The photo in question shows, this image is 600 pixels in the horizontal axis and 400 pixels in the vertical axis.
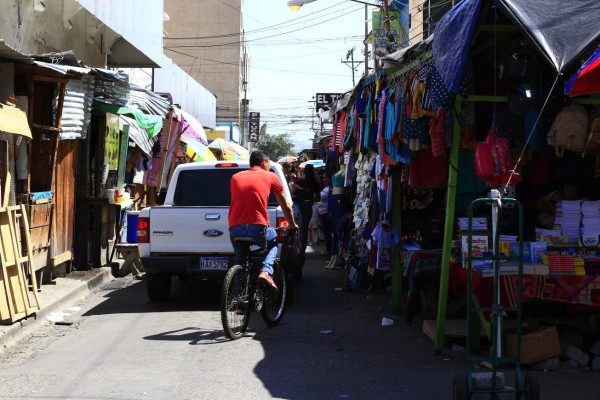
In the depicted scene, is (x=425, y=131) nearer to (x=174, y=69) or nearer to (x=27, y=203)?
(x=27, y=203)

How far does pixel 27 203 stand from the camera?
10.9m

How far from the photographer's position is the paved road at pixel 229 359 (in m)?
6.81

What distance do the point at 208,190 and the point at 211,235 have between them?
117 cm

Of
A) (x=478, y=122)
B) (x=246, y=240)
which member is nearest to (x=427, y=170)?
(x=478, y=122)

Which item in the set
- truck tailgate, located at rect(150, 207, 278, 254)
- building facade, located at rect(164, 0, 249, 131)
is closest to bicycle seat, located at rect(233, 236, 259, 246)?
truck tailgate, located at rect(150, 207, 278, 254)

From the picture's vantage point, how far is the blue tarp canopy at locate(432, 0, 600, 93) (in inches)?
259

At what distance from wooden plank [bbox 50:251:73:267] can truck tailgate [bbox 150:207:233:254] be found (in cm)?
231

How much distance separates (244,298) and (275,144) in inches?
4401

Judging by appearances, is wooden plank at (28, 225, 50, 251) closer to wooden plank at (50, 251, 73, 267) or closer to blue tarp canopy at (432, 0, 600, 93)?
wooden plank at (50, 251, 73, 267)

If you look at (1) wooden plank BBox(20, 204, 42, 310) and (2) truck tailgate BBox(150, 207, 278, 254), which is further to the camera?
(2) truck tailgate BBox(150, 207, 278, 254)

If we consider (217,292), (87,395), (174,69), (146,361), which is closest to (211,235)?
(217,292)

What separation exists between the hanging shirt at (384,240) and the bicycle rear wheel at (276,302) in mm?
1341

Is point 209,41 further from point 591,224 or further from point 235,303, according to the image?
point 591,224

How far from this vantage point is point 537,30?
22.5 ft
